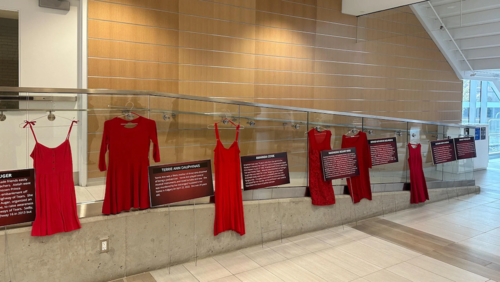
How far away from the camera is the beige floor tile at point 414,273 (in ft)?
11.0

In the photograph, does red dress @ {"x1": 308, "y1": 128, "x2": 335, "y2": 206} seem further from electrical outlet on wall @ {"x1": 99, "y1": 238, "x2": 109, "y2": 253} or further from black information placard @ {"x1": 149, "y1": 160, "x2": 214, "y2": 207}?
electrical outlet on wall @ {"x1": 99, "y1": 238, "x2": 109, "y2": 253}

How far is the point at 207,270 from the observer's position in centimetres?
348

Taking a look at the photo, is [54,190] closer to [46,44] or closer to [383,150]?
[46,44]

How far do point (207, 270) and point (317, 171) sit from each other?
5.73 ft

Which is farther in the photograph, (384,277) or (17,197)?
(384,277)

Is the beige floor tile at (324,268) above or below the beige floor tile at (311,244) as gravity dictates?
below

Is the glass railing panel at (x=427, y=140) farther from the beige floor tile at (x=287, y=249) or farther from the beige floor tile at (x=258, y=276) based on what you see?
the beige floor tile at (x=258, y=276)

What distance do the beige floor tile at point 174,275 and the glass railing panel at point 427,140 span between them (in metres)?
3.66

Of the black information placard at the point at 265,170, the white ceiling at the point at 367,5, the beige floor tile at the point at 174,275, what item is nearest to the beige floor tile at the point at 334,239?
the black information placard at the point at 265,170

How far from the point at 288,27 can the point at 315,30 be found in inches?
22.8

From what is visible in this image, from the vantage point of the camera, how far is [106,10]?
470cm

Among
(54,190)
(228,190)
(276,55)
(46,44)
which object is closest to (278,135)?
(228,190)

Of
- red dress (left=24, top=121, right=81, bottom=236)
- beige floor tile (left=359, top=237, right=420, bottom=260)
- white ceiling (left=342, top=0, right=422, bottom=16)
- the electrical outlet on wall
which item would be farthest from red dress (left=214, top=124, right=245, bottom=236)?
white ceiling (left=342, top=0, right=422, bottom=16)

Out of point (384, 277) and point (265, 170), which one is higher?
point (265, 170)
